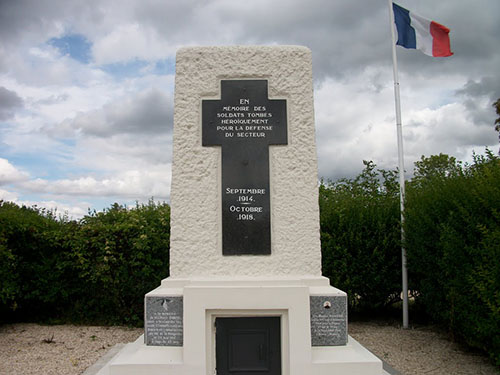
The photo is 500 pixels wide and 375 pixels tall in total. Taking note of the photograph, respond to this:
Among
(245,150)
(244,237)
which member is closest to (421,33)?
(245,150)

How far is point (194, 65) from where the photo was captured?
3865 mm

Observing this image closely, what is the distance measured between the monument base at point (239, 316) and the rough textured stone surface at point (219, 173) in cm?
21

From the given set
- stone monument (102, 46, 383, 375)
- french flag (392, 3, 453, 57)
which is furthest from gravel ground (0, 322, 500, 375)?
french flag (392, 3, 453, 57)

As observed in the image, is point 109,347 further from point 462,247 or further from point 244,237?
point 462,247

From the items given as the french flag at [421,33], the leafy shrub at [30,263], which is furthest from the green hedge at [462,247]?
the leafy shrub at [30,263]

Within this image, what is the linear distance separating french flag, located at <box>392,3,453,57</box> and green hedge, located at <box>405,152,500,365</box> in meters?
2.43

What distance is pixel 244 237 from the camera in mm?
3691

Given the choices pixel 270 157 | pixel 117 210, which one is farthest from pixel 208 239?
pixel 117 210

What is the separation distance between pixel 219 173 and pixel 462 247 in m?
3.51

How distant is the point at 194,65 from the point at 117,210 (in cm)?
476

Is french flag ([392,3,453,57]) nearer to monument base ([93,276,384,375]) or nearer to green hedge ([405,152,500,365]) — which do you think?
green hedge ([405,152,500,365])

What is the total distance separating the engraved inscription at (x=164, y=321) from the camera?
11.3 ft

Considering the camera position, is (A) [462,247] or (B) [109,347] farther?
(B) [109,347]

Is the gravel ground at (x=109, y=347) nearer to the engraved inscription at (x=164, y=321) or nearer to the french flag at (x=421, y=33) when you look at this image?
the engraved inscription at (x=164, y=321)
